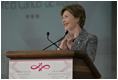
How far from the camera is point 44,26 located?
3.90 metres

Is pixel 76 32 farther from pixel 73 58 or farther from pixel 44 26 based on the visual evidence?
pixel 73 58

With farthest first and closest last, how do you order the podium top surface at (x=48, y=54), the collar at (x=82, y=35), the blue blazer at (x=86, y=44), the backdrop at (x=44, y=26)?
1. the backdrop at (x=44, y=26)
2. the collar at (x=82, y=35)
3. the blue blazer at (x=86, y=44)
4. the podium top surface at (x=48, y=54)

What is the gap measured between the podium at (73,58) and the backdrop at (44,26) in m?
1.66

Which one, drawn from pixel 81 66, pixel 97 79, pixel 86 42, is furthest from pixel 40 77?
pixel 86 42

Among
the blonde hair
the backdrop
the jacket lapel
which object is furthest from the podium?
the backdrop

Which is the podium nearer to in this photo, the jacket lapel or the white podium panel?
the white podium panel

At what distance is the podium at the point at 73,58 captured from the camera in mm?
1839

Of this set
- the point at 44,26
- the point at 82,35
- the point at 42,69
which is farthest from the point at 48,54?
the point at 44,26

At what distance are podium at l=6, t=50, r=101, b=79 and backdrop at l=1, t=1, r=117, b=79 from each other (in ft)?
5.45

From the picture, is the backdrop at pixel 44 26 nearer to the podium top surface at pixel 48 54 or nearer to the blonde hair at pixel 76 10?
the blonde hair at pixel 76 10

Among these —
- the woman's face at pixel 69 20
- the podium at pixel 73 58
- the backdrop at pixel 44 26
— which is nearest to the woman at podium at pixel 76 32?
the woman's face at pixel 69 20

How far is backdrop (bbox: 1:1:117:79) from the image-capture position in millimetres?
3654

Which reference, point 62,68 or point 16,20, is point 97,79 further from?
point 16,20

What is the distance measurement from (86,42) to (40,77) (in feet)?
3.98
